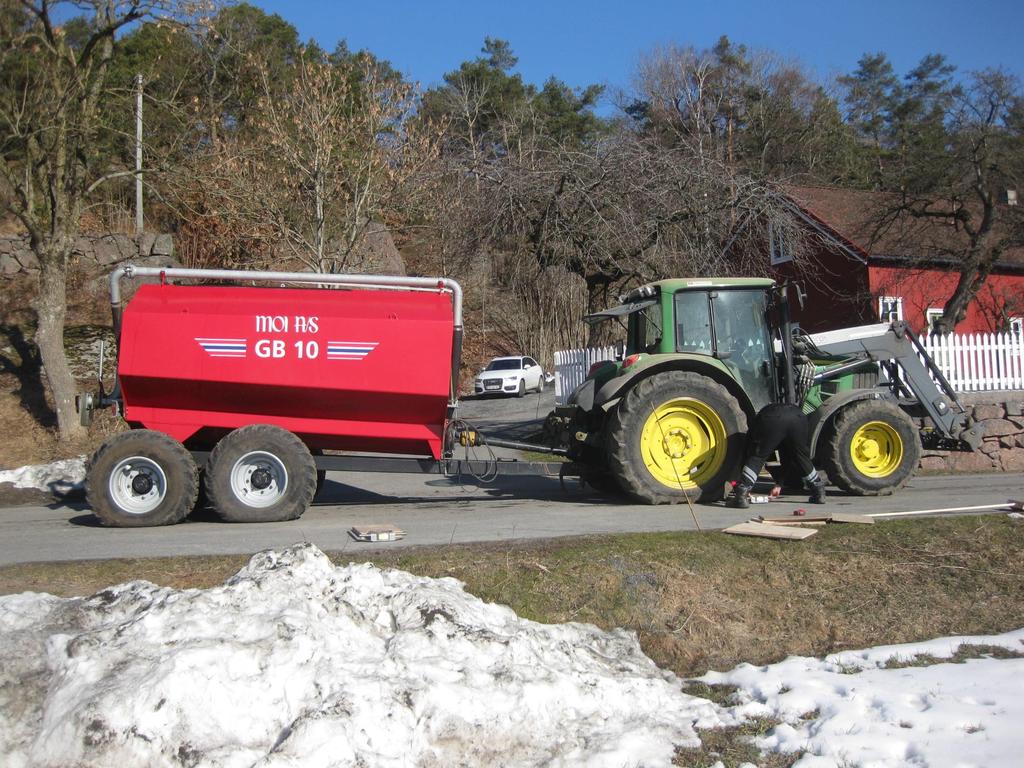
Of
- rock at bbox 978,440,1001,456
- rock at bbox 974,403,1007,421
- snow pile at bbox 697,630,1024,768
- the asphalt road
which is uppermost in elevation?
rock at bbox 974,403,1007,421

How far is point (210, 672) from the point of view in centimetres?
420

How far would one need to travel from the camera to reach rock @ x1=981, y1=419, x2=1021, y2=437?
14.4 metres

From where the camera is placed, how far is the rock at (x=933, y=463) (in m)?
14.0

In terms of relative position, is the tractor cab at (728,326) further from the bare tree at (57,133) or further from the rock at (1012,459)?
the bare tree at (57,133)

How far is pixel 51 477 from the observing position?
11586 mm

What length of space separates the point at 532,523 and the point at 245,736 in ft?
15.7

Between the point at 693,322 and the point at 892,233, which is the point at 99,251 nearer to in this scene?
the point at 693,322

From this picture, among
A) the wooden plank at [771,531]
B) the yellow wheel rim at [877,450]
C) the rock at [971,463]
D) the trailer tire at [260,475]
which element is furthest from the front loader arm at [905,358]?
the trailer tire at [260,475]

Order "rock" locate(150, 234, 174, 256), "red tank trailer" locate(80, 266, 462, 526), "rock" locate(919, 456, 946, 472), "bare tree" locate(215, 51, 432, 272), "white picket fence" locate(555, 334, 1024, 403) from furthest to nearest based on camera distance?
"rock" locate(150, 234, 174, 256)
"bare tree" locate(215, 51, 432, 272)
"white picket fence" locate(555, 334, 1024, 403)
"rock" locate(919, 456, 946, 472)
"red tank trailer" locate(80, 266, 462, 526)

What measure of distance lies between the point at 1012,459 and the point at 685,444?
296 inches

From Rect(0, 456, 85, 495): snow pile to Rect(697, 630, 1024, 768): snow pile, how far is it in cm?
913

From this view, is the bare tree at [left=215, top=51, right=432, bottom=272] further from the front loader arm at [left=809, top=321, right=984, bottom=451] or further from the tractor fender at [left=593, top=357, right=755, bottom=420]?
the front loader arm at [left=809, top=321, right=984, bottom=451]

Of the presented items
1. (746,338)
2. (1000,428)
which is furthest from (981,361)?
(746,338)

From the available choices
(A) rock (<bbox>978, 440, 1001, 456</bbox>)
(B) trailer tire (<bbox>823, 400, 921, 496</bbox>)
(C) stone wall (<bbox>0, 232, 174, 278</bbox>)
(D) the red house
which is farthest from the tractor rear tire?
(C) stone wall (<bbox>0, 232, 174, 278</bbox>)
